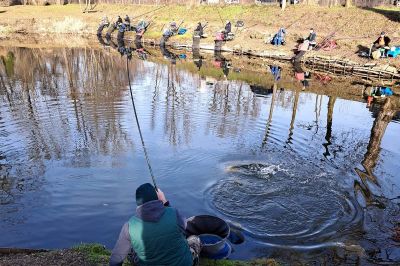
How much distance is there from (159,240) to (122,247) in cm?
48

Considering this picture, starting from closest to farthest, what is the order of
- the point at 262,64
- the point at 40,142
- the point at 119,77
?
the point at 40,142
the point at 119,77
the point at 262,64

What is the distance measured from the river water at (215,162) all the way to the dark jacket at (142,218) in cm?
288

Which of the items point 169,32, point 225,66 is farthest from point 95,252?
point 169,32

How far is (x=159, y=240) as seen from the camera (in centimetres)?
410

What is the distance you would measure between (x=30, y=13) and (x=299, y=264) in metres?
49.2

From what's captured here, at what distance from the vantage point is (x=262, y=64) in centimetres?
2727

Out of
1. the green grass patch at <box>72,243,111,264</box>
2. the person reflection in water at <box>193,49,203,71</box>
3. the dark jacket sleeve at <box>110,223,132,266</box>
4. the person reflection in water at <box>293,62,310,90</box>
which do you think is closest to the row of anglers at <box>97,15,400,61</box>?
the person reflection in water at <box>193,49,203,71</box>

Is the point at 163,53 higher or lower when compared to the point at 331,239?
higher

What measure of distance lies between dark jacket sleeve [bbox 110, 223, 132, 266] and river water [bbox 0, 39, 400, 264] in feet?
9.49

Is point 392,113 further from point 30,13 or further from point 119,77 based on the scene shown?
point 30,13

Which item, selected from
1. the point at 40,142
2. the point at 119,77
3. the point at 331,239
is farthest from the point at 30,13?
the point at 331,239

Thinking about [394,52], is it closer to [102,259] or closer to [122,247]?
[102,259]

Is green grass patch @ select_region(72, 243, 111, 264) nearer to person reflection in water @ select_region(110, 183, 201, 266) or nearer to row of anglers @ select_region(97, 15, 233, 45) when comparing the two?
person reflection in water @ select_region(110, 183, 201, 266)

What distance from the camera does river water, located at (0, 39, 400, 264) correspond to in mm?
7480
